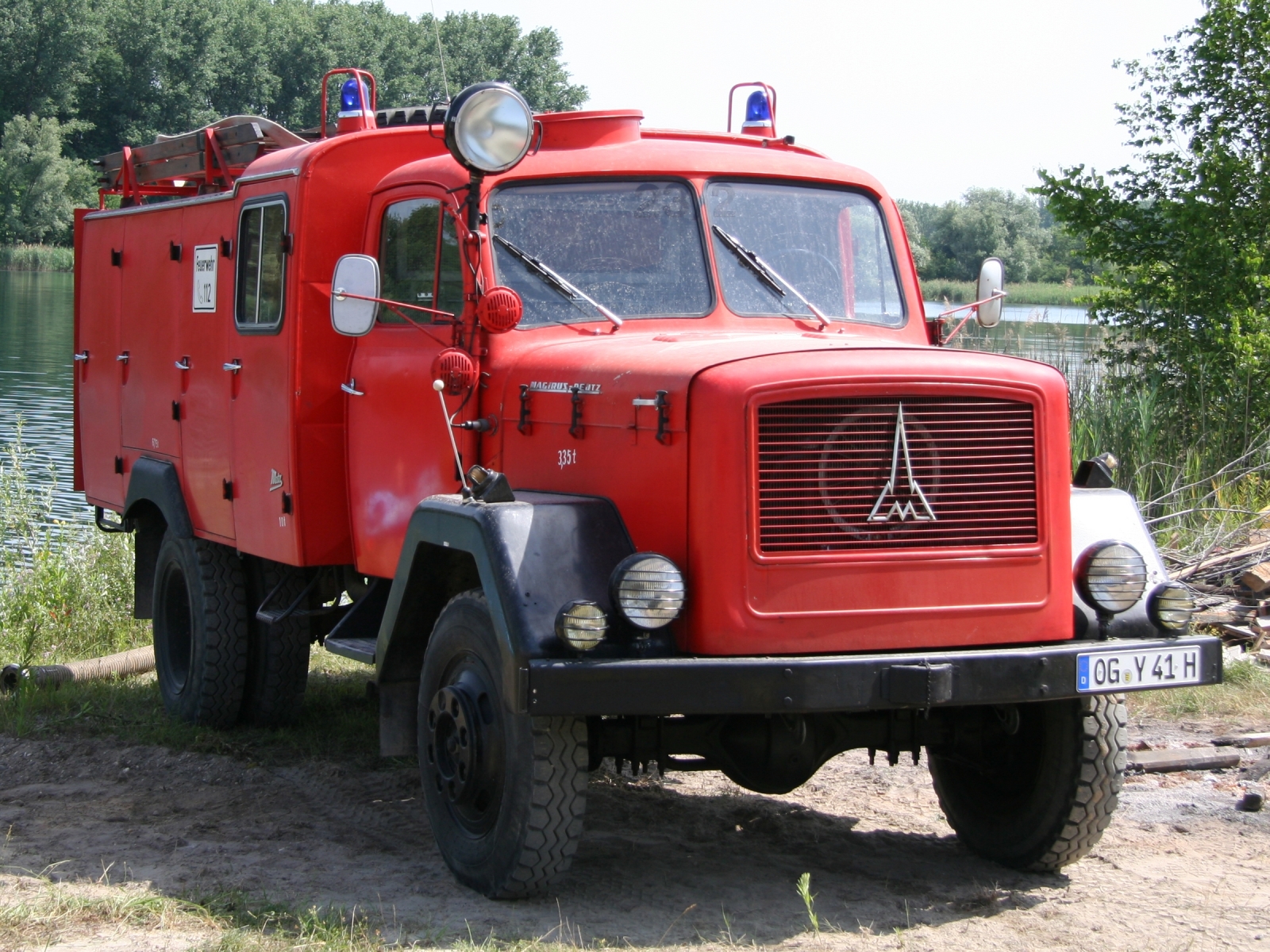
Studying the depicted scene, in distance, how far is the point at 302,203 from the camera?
6418 millimetres

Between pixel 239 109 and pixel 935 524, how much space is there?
7416 cm

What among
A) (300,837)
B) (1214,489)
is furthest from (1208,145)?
(300,837)

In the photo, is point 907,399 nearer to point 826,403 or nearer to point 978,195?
point 826,403

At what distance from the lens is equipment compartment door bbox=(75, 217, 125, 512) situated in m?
Result: 8.66

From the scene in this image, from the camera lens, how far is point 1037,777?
5.32 m

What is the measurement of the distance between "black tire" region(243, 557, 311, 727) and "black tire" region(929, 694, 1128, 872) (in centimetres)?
329

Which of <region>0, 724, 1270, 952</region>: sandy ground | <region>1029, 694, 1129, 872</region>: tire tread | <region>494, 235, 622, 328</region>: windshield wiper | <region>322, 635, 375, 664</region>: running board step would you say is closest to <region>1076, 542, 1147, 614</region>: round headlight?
<region>1029, 694, 1129, 872</region>: tire tread

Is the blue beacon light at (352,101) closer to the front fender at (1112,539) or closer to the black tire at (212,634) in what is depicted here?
the black tire at (212,634)

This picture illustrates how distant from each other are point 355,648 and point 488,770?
1.19 meters

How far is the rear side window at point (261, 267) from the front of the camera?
661 cm

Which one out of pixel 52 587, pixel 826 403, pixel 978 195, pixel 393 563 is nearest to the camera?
pixel 826 403

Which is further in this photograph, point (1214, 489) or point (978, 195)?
point (978, 195)

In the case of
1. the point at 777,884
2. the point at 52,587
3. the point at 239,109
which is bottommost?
the point at 777,884

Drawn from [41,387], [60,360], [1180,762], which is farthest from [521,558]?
[60,360]
